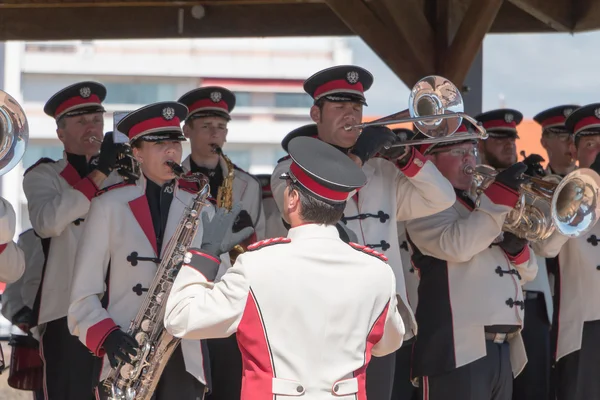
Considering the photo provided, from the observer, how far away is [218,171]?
21.0ft

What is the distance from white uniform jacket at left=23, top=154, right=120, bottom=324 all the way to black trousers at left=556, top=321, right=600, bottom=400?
9.69ft

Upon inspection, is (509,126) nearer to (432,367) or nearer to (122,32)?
(432,367)

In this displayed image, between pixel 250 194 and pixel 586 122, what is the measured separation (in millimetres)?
2225

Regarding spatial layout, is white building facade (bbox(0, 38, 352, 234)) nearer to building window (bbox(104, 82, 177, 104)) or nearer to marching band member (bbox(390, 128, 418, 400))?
building window (bbox(104, 82, 177, 104))

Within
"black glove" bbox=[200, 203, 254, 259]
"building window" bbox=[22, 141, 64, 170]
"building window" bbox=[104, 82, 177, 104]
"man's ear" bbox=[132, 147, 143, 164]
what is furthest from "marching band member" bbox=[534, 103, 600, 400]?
"building window" bbox=[104, 82, 177, 104]

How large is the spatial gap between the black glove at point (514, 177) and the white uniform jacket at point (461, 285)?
0.37ft

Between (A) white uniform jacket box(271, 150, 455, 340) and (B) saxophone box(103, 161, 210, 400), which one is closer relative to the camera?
(B) saxophone box(103, 161, 210, 400)

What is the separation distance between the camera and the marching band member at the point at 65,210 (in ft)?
18.1

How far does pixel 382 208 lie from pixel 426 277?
0.65 m

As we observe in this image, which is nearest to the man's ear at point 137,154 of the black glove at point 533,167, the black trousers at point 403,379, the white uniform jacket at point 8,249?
the white uniform jacket at point 8,249

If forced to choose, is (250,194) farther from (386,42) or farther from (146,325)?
(146,325)

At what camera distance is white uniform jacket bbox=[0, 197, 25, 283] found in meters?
4.68

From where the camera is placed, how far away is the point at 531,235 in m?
5.78

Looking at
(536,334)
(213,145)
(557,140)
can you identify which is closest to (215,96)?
(213,145)
